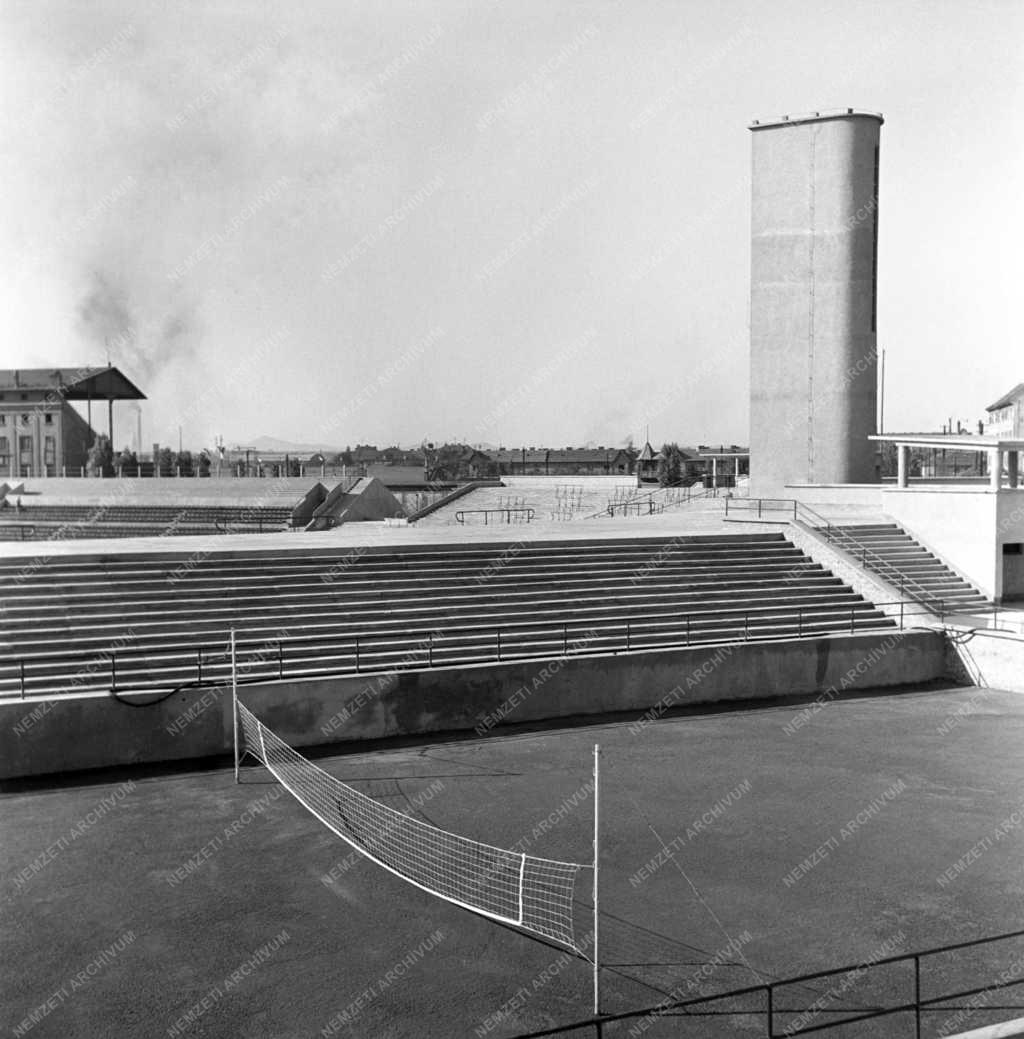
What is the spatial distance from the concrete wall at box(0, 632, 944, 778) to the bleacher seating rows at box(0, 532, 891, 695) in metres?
0.70

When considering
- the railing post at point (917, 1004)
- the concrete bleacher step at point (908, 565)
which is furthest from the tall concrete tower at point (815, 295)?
the railing post at point (917, 1004)

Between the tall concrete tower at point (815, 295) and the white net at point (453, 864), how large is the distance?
23567 mm

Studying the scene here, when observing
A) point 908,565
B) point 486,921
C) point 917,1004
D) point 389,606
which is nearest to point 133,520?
point 389,606

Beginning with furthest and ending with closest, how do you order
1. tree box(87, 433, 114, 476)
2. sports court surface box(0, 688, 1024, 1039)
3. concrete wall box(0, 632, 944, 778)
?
tree box(87, 433, 114, 476)
concrete wall box(0, 632, 944, 778)
sports court surface box(0, 688, 1024, 1039)

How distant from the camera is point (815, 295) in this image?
32594 millimetres

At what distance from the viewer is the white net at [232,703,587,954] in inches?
398

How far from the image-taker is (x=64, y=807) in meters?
13.2

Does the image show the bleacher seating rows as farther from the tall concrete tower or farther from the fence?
the tall concrete tower

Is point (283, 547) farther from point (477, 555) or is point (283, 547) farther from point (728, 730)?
point (728, 730)

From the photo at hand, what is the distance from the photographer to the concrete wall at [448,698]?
14.7m

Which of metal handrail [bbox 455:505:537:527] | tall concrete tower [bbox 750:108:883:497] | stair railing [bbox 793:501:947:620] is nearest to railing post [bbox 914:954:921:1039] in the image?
stair railing [bbox 793:501:947:620]

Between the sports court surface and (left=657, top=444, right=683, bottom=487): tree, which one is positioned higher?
(left=657, top=444, right=683, bottom=487): tree

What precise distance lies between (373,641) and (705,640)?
648 cm

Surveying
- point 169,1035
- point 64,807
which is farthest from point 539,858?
point 64,807
